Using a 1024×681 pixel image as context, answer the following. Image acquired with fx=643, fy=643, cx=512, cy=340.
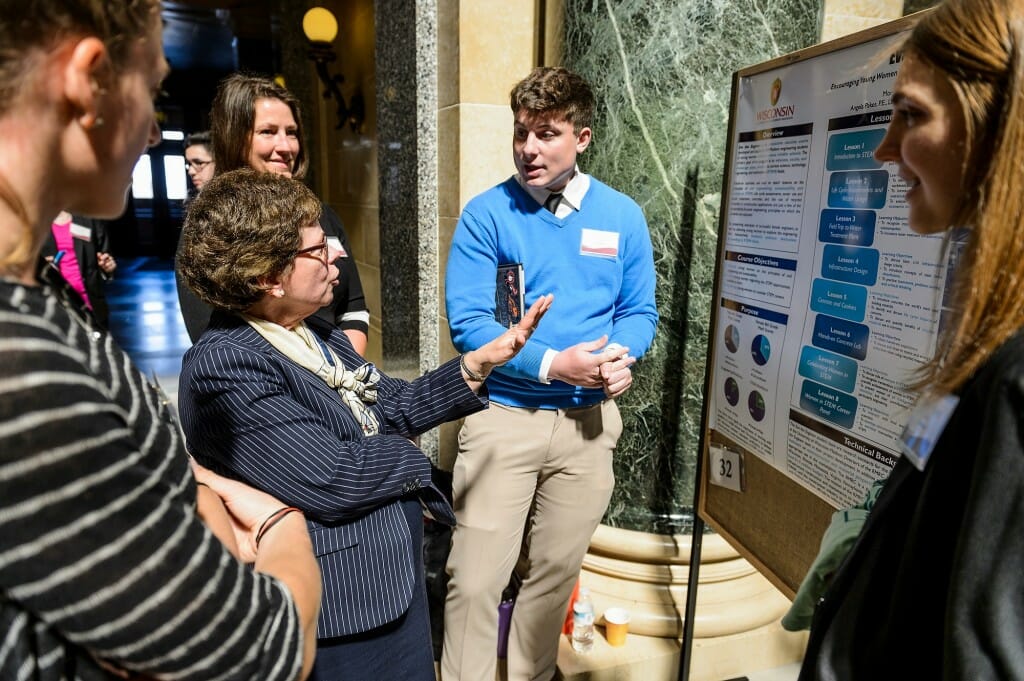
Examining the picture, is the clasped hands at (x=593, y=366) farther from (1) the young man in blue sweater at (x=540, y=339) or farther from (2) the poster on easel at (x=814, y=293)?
(2) the poster on easel at (x=814, y=293)

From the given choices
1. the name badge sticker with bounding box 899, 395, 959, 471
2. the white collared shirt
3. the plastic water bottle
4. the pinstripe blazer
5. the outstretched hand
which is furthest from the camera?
the plastic water bottle

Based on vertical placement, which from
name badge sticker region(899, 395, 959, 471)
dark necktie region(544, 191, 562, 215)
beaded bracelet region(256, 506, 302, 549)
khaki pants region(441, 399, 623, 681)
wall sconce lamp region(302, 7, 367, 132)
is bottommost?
khaki pants region(441, 399, 623, 681)

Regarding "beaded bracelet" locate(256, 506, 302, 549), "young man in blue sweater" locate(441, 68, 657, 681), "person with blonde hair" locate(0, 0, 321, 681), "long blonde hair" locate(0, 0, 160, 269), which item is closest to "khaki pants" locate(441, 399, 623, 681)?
"young man in blue sweater" locate(441, 68, 657, 681)

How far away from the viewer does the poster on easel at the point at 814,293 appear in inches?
52.4

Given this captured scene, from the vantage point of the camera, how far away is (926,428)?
2.57 ft

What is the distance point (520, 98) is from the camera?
2057 millimetres

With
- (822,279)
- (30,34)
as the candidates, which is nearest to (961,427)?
(822,279)

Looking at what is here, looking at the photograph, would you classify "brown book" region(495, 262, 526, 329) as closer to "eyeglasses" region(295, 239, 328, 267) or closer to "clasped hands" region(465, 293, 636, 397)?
"clasped hands" region(465, 293, 636, 397)

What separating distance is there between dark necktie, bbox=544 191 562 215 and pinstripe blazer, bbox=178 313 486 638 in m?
A: 1.04

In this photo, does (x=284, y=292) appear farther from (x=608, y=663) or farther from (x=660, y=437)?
(x=608, y=663)

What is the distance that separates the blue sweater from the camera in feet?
6.82

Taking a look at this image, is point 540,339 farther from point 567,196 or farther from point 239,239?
point 239,239

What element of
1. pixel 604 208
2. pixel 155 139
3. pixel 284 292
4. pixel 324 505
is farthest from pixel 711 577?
pixel 155 139

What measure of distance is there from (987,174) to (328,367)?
1178 millimetres
